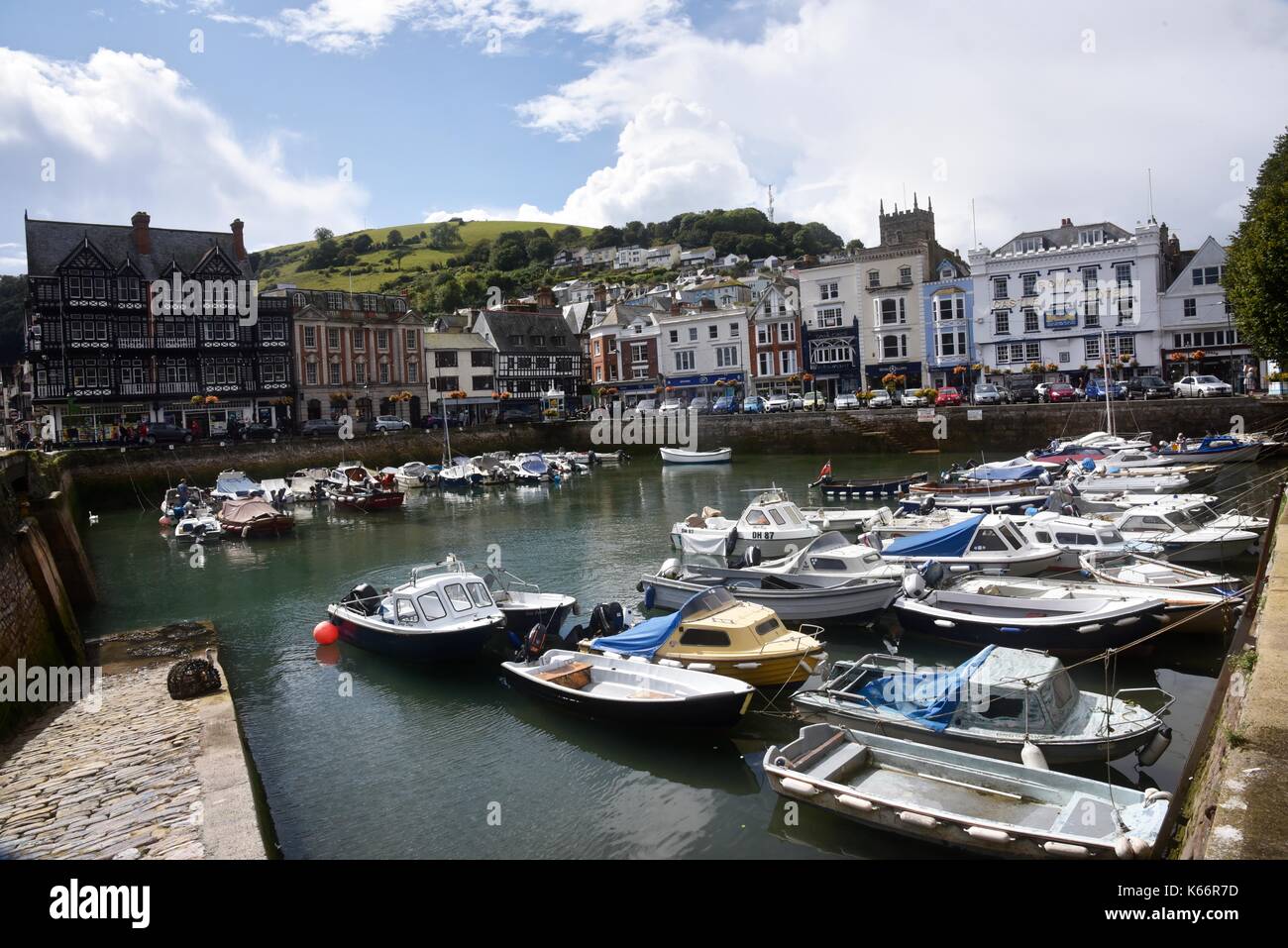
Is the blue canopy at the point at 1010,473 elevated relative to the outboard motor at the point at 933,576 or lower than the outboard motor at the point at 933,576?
elevated

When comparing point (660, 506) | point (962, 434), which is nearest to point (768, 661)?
point (660, 506)

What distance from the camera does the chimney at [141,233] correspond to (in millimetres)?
67250

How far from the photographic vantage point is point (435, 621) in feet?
65.4

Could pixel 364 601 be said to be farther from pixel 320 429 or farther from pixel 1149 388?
pixel 1149 388

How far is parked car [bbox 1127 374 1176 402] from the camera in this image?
55625 mm

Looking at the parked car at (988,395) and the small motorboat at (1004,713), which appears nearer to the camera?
the small motorboat at (1004,713)

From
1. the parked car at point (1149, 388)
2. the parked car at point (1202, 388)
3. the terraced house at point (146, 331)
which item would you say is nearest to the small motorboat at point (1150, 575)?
the parked car at point (1202, 388)

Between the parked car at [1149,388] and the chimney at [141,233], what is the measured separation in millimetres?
70439

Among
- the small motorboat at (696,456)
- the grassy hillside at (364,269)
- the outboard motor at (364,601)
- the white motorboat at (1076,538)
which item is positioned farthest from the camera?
the grassy hillside at (364,269)

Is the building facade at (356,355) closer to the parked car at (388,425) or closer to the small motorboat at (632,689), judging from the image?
the parked car at (388,425)

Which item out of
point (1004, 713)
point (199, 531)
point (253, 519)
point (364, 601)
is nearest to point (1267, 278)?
point (1004, 713)

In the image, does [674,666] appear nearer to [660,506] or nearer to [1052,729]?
[1052,729]

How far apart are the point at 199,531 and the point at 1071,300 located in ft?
191

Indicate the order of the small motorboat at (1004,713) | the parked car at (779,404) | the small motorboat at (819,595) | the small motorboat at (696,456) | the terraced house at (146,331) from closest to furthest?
1. the small motorboat at (1004,713)
2. the small motorboat at (819,595)
3. the terraced house at (146,331)
4. the small motorboat at (696,456)
5. the parked car at (779,404)
